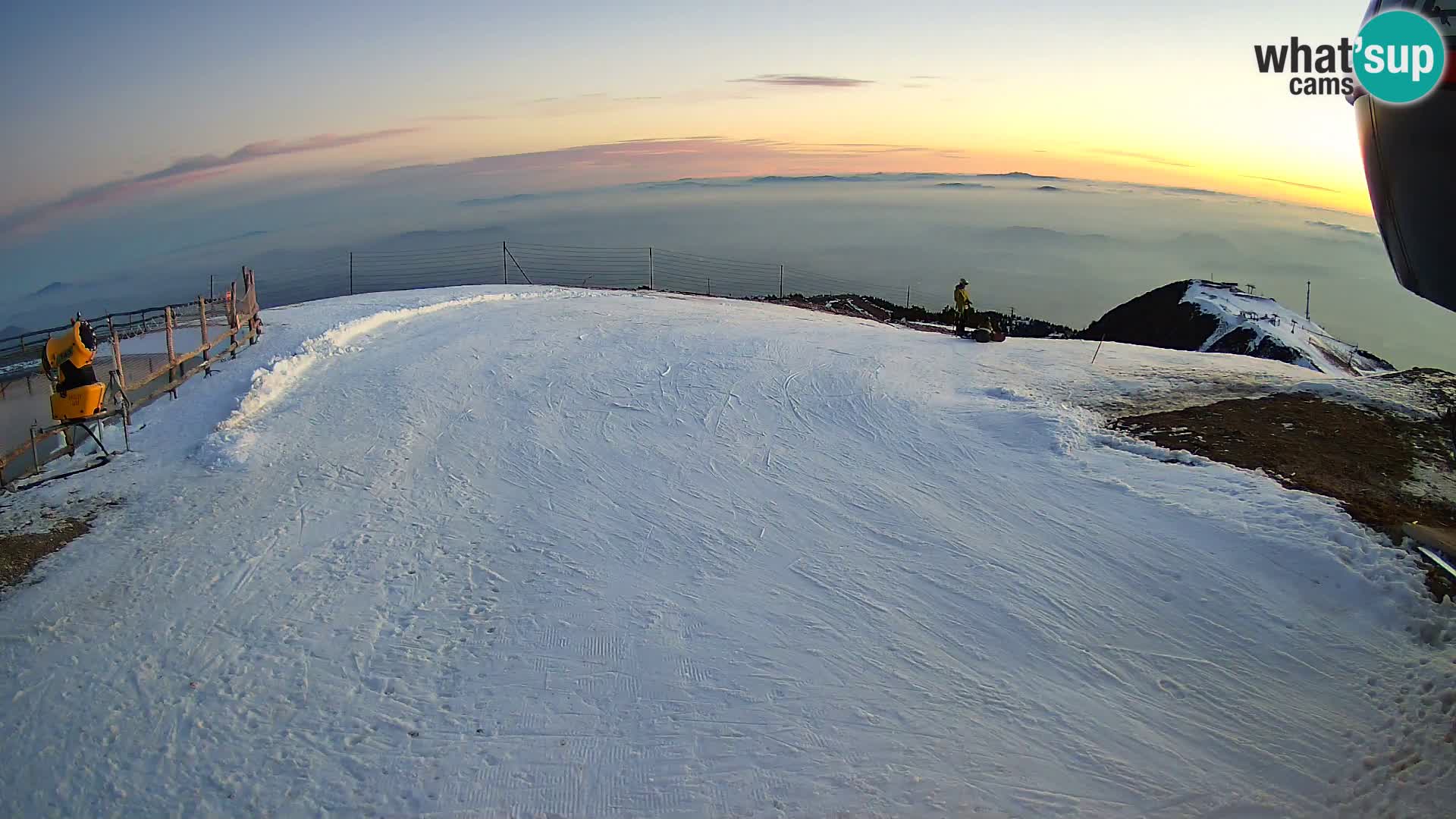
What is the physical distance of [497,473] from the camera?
1212cm

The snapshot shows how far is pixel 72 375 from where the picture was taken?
40.5 feet

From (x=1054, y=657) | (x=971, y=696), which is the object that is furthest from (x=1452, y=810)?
(x=971, y=696)

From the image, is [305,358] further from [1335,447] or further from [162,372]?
[1335,447]

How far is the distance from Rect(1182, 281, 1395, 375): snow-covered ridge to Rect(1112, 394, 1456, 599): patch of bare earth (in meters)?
12.8

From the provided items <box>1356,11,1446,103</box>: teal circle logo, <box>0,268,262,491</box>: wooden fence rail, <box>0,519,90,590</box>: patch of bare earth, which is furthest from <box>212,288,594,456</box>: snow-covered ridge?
<box>1356,11,1446,103</box>: teal circle logo

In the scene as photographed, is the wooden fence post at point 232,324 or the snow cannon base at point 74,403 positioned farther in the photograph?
the wooden fence post at point 232,324

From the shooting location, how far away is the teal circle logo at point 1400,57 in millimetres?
5820

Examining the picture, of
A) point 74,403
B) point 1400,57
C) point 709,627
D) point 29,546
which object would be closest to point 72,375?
point 74,403

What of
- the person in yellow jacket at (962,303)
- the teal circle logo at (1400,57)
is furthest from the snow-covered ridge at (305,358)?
the teal circle logo at (1400,57)

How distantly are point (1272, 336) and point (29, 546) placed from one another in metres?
31.2

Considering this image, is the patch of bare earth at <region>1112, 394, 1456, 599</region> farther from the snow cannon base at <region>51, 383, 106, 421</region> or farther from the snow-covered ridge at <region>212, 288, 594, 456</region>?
Answer: the snow cannon base at <region>51, 383, 106, 421</region>

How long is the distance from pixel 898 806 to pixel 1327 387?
13040 mm

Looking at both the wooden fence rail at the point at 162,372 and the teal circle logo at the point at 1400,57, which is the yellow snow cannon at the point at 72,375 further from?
the teal circle logo at the point at 1400,57

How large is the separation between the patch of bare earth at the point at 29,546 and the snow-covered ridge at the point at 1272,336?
28.7 meters
